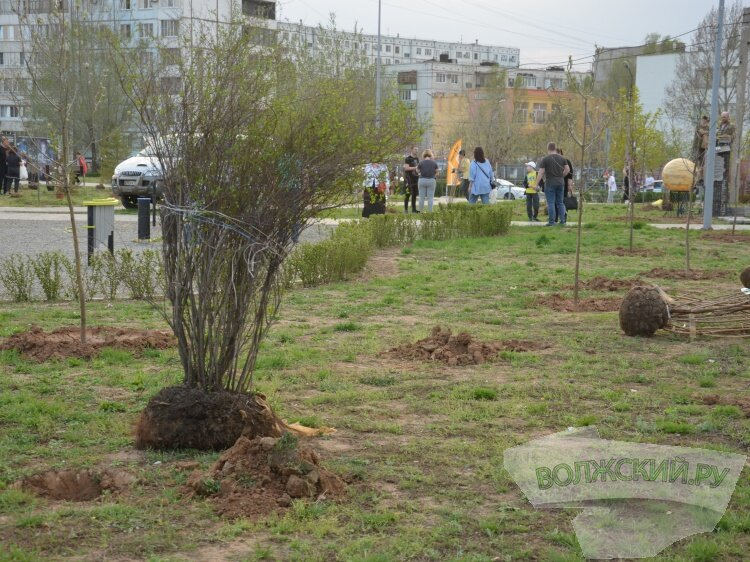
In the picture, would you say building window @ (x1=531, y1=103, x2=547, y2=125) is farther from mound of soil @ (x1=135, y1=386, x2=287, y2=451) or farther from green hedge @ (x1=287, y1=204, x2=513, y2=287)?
mound of soil @ (x1=135, y1=386, x2=287, y2=451)

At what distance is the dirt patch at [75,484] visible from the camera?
193 inches

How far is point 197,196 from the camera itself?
5.47 m

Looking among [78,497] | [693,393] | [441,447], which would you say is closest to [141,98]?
[78,497]

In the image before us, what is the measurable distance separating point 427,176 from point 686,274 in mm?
11827

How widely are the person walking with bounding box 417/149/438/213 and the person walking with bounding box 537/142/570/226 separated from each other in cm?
331

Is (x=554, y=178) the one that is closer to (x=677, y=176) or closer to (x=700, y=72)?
(x=677, y=176)

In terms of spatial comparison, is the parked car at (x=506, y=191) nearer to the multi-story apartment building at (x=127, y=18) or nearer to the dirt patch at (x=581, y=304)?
the multi-story apartment building at (x=127, y=18)

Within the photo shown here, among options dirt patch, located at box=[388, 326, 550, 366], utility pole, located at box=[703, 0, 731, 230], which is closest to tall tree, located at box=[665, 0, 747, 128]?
utility pole, located at box=[703, 0, 731, 230]

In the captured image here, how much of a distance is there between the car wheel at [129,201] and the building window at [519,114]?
5325 centimetres

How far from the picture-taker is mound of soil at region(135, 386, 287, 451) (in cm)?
556

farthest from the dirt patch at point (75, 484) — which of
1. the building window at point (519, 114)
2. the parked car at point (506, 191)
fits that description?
the building window at point (519, 114)

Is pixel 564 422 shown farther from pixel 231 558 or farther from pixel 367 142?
pixel 231 558

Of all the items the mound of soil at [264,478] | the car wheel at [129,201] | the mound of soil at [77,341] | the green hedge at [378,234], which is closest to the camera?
the mound of soil at [264,478]

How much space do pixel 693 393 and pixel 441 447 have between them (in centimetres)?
231
